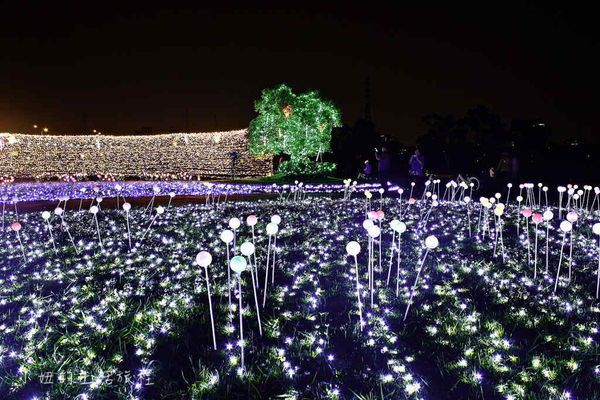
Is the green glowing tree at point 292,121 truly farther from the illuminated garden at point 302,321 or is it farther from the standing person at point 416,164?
the illuminated garden at point 302,321

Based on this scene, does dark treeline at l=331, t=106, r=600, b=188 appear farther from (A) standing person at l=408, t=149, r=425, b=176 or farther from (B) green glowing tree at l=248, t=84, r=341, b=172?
(A) standing person at l=408, t=149, r=425, b=176

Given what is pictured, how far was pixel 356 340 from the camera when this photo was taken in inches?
131

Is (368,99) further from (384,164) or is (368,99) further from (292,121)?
(384,164)

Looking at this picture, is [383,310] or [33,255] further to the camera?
[33,255]

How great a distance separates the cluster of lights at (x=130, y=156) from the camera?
29703 mm

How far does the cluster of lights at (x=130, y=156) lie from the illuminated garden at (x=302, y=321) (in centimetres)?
2441

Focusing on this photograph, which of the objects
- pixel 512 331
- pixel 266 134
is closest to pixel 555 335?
pixel 512 331

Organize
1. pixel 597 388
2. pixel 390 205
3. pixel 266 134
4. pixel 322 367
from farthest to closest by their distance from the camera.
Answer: pixel 266 134 → pixel 390 205 → pixel 322 367 → pixel 597 388

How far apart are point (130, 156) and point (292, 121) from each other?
16.1 metres

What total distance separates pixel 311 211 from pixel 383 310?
17.0 feet

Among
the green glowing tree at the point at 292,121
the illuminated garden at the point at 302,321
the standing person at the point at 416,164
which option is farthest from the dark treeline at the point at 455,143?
the illuminated garden at the point at 302,321

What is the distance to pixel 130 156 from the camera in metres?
31.9

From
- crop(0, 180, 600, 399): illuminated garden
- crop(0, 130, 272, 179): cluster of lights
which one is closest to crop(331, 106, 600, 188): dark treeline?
crop(0, 130, 272, 179): cluster of lights

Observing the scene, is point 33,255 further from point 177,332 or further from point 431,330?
point 431,330
